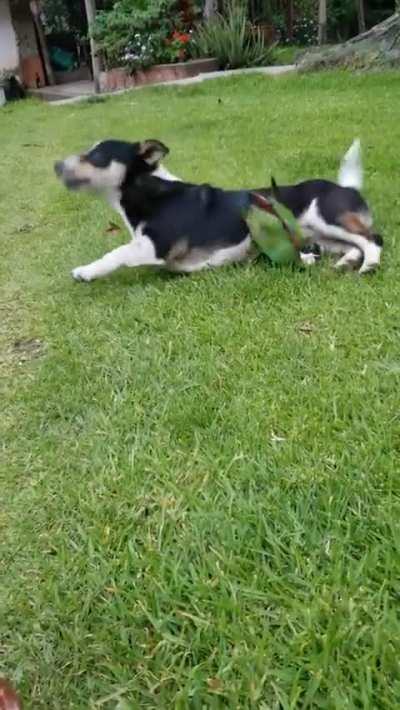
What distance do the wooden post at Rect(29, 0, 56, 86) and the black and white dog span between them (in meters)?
17.1

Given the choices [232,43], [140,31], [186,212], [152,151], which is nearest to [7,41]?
[140,31]

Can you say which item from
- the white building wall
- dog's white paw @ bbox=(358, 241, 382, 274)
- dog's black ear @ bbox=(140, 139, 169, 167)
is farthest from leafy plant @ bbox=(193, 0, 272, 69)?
dog's white paw @ bbox=(358, 241, 382, 274)

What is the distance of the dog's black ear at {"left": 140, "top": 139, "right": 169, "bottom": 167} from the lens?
12.1 feet

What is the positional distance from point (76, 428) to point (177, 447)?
42cm

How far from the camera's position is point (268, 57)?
573 inches

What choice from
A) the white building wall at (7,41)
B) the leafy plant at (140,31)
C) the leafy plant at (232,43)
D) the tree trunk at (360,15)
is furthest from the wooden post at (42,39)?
the tree trunk at (360,15)

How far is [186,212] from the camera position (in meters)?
3.69

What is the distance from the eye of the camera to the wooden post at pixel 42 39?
18.8 m

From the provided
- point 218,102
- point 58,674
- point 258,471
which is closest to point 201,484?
point 258,471

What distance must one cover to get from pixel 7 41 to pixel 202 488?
19552mm

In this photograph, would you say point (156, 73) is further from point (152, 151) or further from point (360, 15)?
point (152, 151)

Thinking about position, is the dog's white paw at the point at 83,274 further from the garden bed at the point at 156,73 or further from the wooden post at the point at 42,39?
the wooden post at the point at 42,39

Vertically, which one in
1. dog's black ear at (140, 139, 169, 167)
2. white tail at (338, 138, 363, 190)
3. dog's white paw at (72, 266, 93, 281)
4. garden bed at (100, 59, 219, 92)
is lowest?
garden bed at (100, 59, 219, 92)

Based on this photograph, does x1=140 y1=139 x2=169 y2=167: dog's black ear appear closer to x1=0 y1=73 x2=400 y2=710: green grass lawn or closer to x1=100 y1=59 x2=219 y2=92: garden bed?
x1=0 y1=73 x2=400 y2=710: green grass lawn
